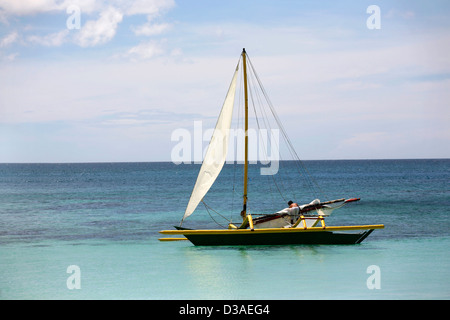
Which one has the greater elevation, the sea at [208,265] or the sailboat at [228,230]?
the sailboat at [228,230]

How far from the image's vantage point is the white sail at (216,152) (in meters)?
24.7

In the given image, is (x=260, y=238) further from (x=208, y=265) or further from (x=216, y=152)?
(x=216, y=152)

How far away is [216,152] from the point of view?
81.3 feet

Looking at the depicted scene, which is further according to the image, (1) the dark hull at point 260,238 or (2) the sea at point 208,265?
(1) the dark hull at point 260,238

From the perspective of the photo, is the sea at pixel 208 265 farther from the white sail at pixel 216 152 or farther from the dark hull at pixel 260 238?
the white sail at pixel 216 152

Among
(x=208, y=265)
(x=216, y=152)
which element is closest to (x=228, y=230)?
(x=208, y=265)

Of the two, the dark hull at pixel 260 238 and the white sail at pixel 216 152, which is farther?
the white sail at pixel 216 152

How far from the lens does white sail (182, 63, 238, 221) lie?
80.9ft

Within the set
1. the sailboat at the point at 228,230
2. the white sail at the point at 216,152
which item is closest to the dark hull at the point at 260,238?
the sailboat at the point at 228,230

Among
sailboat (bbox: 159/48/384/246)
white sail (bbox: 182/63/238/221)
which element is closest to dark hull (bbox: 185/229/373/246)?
sailboat (bbox: 159/48/384/246)

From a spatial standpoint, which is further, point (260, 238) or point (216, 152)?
point (216, 152)

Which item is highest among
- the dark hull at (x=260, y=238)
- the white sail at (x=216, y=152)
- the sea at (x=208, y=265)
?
the white sail at (x=216, y=152)

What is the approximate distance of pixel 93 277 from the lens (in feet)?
68.4

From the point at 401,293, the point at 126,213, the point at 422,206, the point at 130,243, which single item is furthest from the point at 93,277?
the point at 422,206
